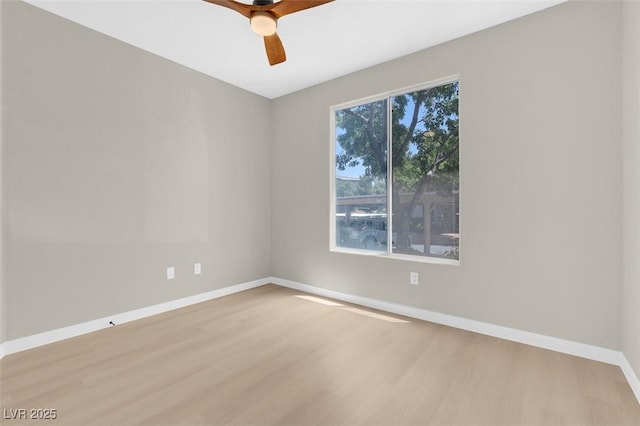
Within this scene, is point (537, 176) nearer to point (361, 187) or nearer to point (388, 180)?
point (388, 180)

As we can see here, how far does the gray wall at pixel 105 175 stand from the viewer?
2.20 metres

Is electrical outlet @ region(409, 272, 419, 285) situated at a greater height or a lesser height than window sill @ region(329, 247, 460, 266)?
lesser

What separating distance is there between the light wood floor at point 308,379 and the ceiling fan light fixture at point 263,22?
7.61 ft

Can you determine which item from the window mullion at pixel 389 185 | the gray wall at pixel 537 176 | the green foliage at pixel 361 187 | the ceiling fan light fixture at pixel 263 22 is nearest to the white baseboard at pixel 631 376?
the gray wall at pixel 537 176

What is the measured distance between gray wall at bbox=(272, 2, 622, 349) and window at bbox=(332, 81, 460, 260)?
0.17 meters

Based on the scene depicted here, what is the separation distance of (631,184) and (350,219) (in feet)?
7.93

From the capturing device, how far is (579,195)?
2.12 meters

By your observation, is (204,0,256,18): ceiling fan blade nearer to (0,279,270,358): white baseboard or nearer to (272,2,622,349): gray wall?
(272,2,622,349): gray wall

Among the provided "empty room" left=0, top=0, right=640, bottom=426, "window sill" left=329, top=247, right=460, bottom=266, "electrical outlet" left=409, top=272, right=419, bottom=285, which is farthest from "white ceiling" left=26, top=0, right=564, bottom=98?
"electrical outlet" left=409, top=272, right=419, bottom=285

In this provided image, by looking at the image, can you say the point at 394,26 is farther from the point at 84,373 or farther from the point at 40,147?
the point at 84,373

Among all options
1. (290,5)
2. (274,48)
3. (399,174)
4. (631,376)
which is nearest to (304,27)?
(274,48)

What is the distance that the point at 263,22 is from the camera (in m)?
1.86

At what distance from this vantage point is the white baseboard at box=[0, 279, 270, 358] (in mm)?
2166

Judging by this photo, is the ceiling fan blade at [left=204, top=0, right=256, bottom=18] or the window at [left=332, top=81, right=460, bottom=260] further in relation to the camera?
the window at [left=332, top=81, right=460, bottom=260]
